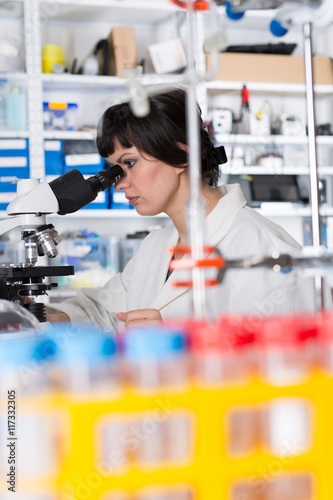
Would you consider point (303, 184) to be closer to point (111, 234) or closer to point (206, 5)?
point (111, 234)

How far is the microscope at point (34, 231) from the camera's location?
1.46m

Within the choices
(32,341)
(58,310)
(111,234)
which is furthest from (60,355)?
(111,234)

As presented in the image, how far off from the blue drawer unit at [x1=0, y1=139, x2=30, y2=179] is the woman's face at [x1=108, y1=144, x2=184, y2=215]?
1.52 metres

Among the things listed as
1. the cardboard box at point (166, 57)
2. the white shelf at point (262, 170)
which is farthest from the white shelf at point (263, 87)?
the white shelf at point (262, 170)

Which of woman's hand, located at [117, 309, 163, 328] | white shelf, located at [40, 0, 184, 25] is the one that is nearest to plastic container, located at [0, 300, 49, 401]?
woman's hand, located at [117, 309, 163, 328]

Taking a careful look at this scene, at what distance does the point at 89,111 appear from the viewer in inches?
149

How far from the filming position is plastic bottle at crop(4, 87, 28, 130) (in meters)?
3.31

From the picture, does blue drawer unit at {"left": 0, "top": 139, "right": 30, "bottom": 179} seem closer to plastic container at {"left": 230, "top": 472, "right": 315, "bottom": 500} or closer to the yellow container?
the yellow container

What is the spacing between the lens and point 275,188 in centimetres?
375

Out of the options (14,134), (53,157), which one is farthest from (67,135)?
(14,134)

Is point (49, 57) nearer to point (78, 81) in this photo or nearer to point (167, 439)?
point (78, 81)

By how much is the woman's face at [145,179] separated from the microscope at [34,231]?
1.03 ft

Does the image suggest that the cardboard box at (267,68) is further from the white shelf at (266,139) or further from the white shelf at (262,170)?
the white shelf at (262,170)

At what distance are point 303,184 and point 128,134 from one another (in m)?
2.23
